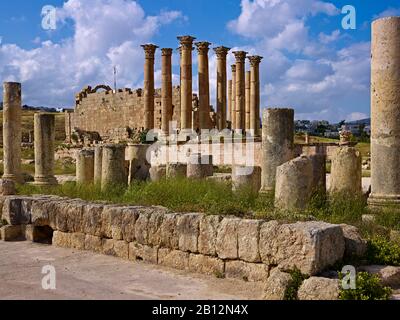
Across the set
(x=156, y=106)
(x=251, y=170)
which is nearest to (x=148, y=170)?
(x=251, y=170)

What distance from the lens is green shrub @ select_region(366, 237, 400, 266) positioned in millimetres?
7941

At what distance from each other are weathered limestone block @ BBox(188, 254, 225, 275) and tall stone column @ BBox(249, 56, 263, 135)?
29810 millimetres

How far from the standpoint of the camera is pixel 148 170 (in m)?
16.9

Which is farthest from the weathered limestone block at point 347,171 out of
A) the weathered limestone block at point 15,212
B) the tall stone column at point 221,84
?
the tall stone column at point 221,84

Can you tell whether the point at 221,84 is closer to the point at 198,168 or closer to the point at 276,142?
the point at 198,168

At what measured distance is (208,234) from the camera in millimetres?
8938

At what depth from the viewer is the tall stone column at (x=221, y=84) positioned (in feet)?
122

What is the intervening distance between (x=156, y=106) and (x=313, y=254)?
42340mm

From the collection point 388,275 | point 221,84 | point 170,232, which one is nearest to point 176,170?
point 170,232

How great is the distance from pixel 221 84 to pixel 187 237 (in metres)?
29.9
